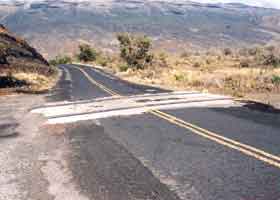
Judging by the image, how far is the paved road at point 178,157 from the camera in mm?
5348

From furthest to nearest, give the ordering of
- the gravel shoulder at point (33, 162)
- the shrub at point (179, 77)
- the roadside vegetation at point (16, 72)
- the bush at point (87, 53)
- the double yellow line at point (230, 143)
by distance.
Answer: the bush at point (87, 53) < the shrub at point (179, 77) < the roadside vegetation at point (16, 72) < the double yellow line at point (230, 143) < the gravel shoulder at point (33, 162)

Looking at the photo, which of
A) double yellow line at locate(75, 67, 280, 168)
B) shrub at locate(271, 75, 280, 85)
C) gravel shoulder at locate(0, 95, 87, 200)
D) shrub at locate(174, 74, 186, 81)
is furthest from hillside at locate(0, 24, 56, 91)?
double yellow line at locate(75, 67, 280, 168)

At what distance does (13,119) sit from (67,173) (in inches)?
245

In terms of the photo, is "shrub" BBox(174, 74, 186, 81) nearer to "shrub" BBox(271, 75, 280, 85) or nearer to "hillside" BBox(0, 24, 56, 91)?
"shrub" BBox(271, 75, 280, 85)

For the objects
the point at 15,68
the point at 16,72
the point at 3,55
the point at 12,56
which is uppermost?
the point at 3,55

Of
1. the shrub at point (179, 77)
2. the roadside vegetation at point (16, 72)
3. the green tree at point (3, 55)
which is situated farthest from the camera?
the shrub at point (179, 77)

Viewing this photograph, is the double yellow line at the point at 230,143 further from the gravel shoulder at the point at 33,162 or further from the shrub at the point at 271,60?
the shrub at the point at 271,60

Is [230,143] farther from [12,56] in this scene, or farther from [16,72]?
[12,56]

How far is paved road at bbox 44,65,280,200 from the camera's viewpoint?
535cm

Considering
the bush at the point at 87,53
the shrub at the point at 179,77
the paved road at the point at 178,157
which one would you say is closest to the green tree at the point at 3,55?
the shrub at the point at 179,77

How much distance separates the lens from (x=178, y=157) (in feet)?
22.6

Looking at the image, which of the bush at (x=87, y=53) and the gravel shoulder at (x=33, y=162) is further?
the bush at (x=87, y=53)

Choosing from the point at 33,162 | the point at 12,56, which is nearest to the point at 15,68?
the point at 12,56

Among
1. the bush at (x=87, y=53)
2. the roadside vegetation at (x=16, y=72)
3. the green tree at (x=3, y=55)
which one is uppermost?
the green tree at (x=3, y=55)
